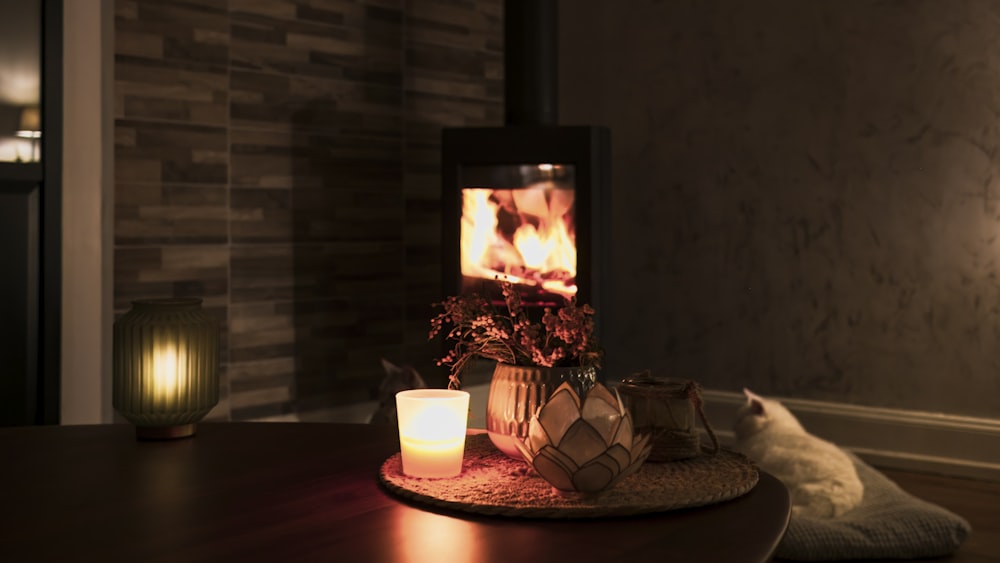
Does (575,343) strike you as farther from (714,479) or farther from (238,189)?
(238,189)

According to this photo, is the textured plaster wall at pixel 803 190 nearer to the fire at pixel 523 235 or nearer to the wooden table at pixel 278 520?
the fire at pixel 523 235

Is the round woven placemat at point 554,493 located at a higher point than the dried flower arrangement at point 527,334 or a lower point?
lower

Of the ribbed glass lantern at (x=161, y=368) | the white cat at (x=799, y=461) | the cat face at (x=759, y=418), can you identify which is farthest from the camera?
the cat face at (x=759, y=418)

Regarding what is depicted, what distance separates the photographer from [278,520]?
1.07 meters

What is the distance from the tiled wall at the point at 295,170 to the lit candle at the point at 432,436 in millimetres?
2302

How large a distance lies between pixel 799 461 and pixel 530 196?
4.24 ft

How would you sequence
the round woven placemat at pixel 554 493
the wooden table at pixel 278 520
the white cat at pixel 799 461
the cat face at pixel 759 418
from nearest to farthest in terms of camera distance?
the wooden table at pixel 278 520, the round woven placemat at pixel 554 493, the white cat at pixel 799 461, the cat face at pixel 759 418

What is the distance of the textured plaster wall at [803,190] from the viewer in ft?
12.1

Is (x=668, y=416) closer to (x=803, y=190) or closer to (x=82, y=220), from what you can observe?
(x=82, y=220)

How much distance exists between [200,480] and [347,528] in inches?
9.6

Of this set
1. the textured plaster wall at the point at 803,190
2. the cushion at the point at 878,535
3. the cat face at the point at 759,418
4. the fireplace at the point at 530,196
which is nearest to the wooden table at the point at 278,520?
the cushion at the point at 878,535

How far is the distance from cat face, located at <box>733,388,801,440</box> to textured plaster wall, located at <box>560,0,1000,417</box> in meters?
0.65

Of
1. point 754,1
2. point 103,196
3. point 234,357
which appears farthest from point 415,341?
point 754,1

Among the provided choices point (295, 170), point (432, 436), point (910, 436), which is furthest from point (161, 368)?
point (910, 436)
